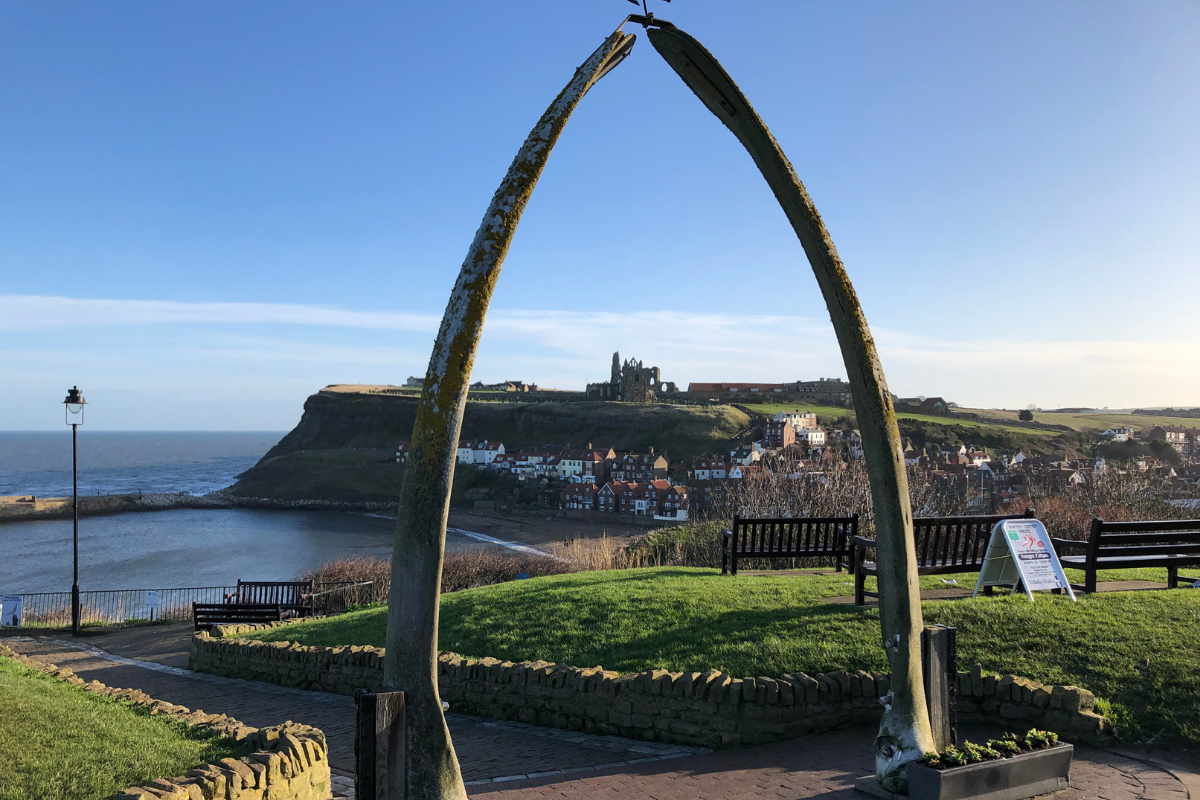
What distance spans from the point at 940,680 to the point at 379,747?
3.88m

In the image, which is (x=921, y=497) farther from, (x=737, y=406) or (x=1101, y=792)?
(x=737, y=406)

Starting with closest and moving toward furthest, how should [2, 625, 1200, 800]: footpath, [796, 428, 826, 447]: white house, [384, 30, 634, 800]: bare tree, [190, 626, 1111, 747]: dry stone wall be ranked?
1. [384, 30, 634, 800]: bare tree
2. [2, 625, 1200, 800]: footpath
3. [190, 626, 1111, 747]: dry stone wall
4. [796, 428, 826, 447]: white house

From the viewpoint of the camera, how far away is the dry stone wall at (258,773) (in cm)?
464

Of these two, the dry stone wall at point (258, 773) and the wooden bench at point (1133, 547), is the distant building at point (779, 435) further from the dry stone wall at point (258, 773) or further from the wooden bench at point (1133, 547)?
the dry stone wall at point (258, 773)

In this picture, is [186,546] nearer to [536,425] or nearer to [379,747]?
[379,747]

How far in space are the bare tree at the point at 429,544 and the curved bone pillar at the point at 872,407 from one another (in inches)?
89.0

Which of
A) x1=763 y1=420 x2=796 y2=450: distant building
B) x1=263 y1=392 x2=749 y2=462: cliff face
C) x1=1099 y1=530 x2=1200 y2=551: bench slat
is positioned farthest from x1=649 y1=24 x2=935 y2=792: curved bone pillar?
x1=263 y1=392 x2=749 y2=462: cliff face

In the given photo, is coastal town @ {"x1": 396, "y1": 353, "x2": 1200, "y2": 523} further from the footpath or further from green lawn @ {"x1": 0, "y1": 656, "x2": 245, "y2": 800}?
green lawn @ {"x1": 0, "y1": 656, "x2": 245, "y2": 800}

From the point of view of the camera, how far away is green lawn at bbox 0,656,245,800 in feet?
16.0

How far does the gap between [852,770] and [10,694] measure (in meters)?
7.97

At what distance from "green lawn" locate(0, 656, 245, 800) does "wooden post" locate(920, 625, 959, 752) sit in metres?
5.26

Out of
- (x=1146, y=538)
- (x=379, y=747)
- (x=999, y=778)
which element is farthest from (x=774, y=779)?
(x=1146, y=538)

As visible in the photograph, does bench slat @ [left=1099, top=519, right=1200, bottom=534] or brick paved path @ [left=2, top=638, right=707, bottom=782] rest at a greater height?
bench slat @ [left=1099, top=519, right=1200, bottom=534]

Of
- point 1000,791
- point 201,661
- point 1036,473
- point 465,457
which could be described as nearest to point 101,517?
point 465,457
